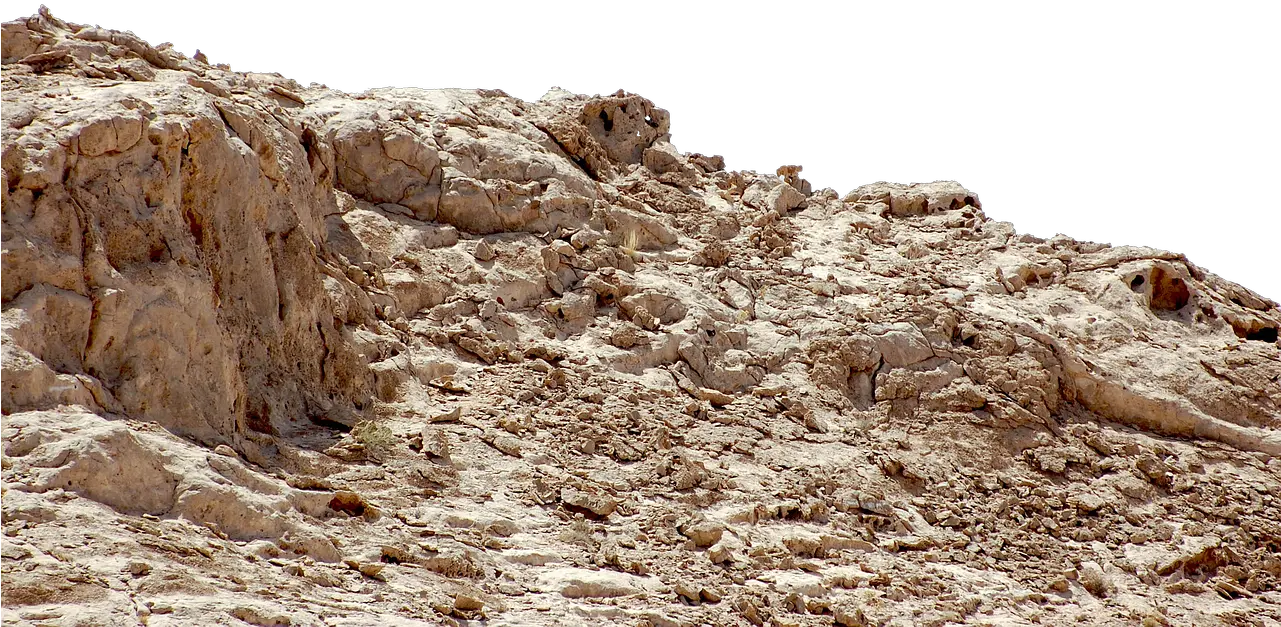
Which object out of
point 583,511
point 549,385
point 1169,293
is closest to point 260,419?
point 583,511

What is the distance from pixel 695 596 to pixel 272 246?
3.66m

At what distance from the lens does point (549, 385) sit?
8.49 meters

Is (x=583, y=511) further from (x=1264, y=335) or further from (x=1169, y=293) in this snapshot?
(x=1264, y=335)

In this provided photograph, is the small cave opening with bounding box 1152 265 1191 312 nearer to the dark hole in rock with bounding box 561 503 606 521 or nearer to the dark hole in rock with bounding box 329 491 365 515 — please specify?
the dark hole in rock with bounding box 561 503 606 521

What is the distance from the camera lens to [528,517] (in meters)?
6.95

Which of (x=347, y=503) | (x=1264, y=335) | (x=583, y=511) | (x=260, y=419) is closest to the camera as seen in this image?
(x=347, y=503)

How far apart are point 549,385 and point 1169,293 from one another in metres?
6.32

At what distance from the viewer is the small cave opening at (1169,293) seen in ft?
35.9

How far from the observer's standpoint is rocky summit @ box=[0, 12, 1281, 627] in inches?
221

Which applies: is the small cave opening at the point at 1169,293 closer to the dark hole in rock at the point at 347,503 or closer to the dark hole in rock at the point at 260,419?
the dark hole in rock at the point at 347,503

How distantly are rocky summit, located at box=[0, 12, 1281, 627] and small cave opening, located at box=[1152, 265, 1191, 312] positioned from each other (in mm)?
58

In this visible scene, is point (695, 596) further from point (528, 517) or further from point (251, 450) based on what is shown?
point (251, 450)

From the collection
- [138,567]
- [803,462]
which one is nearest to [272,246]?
[138,567]

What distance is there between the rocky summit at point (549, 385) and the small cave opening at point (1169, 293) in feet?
0.19
